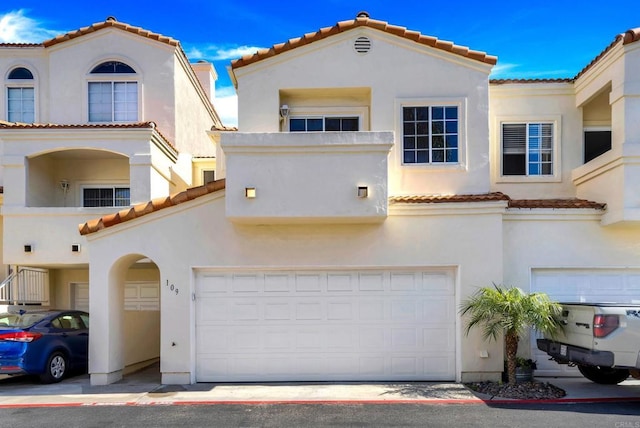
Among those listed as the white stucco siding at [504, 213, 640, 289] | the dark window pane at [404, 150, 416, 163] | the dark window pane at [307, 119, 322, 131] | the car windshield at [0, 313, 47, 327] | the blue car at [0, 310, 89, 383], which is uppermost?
the dark window pane at [307, 119, 322, 131]

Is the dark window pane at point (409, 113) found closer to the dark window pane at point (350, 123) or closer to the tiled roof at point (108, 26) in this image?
the dark window pane at point (350, 123)

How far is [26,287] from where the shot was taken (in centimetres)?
1272

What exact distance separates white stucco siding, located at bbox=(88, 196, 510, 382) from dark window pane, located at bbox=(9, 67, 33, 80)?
25.4 feet

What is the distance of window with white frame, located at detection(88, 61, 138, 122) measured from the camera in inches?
561

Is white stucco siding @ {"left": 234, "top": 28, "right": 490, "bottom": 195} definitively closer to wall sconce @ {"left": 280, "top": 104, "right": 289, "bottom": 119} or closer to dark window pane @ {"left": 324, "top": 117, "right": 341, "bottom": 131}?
wall sconce @ {"left": 280, "top": 104, "right": 289, "bottom": 119}

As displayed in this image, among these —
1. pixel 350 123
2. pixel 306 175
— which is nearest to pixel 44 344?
pixel 306 175

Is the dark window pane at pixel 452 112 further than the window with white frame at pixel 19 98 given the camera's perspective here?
No

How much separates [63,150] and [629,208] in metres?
13.0

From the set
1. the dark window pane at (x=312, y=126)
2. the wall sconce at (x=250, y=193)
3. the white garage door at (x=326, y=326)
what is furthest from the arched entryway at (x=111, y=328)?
the dark window pane at (x=312, y=126)

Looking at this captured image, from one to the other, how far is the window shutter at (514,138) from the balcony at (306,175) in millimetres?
4403

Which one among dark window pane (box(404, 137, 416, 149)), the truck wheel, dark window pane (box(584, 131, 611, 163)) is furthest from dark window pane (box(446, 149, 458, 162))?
the truck wheel

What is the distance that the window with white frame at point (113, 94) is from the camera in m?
14.2

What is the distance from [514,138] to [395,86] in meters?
3.57

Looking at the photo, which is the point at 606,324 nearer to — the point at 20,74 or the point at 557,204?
the point at 557,204
